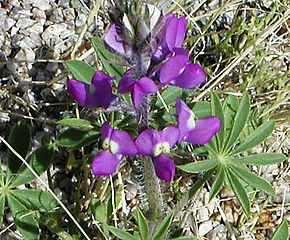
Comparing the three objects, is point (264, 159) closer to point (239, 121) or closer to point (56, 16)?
point (239, 121)

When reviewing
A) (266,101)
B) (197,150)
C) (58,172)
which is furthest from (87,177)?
(266,101)

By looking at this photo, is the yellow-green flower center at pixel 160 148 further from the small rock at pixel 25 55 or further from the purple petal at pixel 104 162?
the small rock at pixel 25 55

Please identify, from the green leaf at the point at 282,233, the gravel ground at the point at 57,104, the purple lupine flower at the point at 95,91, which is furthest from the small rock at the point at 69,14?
the green leaf at the point at 282,233

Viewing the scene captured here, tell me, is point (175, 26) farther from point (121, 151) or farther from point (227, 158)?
point (227, 158)

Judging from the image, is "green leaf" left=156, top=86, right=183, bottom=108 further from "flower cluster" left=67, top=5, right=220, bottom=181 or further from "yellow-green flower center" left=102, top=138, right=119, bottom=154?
"yellow-green flower center" left=102, top=138, right=119, bottom=154

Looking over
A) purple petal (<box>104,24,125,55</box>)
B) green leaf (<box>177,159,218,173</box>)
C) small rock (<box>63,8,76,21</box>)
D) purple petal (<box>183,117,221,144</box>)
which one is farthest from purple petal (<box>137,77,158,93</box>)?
small rock (<box>63,8,76,21</box>)
